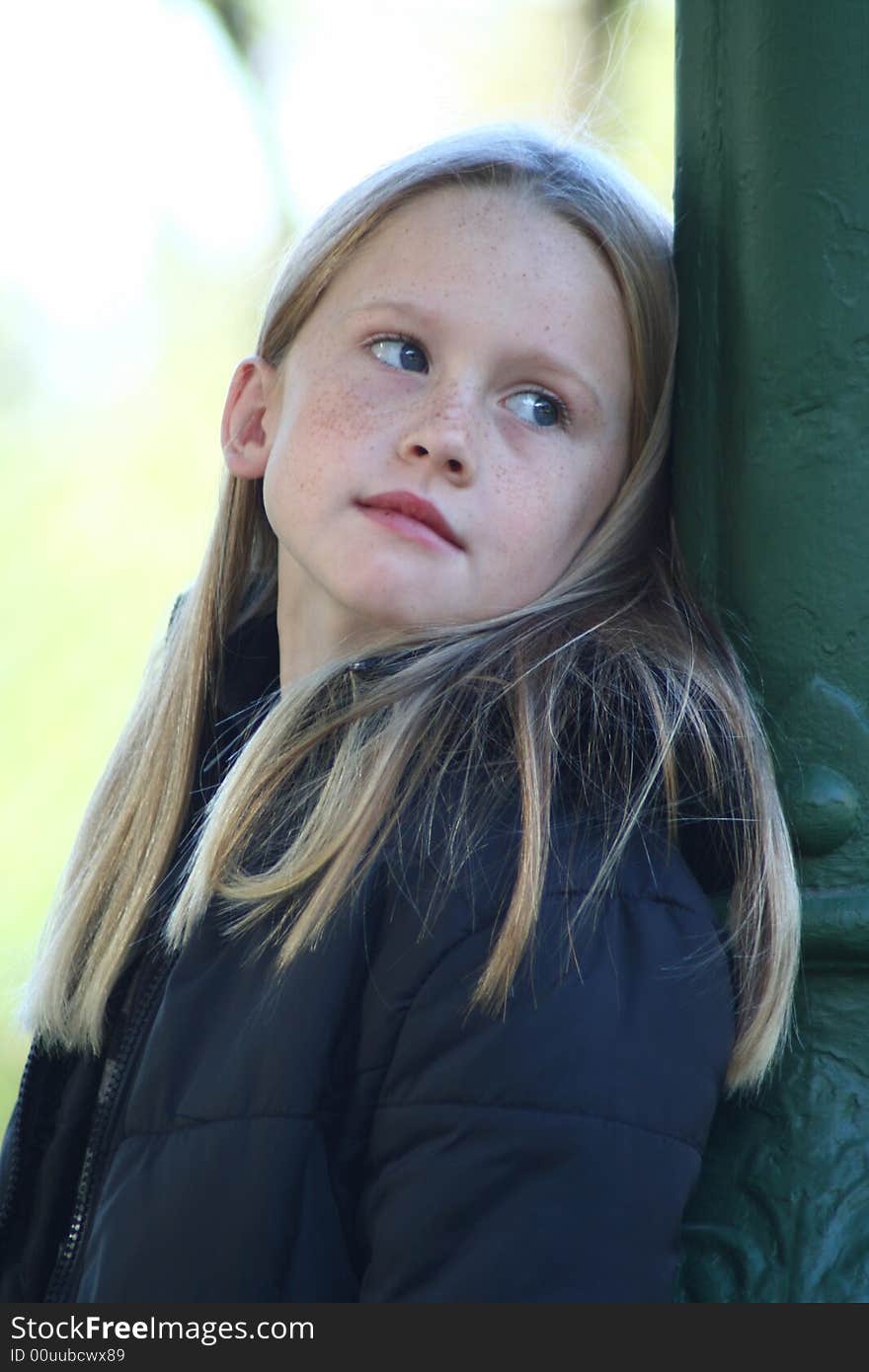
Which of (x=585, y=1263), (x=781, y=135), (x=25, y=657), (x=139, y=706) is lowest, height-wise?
(x=585, y=1263)

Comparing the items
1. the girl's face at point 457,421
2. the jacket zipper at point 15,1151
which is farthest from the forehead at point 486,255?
the jacket zipper at point 15,1151

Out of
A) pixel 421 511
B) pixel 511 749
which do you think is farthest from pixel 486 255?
pixel 511 749

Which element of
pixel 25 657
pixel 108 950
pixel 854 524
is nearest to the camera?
pixel 854 524

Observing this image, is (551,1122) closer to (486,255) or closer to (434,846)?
(434,846)

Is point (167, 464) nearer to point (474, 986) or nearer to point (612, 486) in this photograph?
point (612, 486)

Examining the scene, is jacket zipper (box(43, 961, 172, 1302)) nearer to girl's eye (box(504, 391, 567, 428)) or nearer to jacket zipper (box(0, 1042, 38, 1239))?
jacket zipper (box(0, 1042, 38, 1239))

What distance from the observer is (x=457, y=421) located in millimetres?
1759

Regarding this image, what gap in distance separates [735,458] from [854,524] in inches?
5.3

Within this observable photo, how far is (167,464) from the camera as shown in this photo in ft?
19.5

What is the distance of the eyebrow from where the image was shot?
1795 mm

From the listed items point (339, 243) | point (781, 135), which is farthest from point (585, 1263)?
point (339, 243)

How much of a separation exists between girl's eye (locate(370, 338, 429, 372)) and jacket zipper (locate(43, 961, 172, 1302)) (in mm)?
738

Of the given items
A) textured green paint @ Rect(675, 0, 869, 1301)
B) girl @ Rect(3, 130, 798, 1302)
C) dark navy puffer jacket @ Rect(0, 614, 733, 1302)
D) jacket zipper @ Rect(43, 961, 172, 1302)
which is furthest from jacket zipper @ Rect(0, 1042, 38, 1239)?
textured green paint @ Rect(675, 0, 869, 1301)

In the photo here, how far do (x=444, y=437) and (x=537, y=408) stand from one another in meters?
0.14
